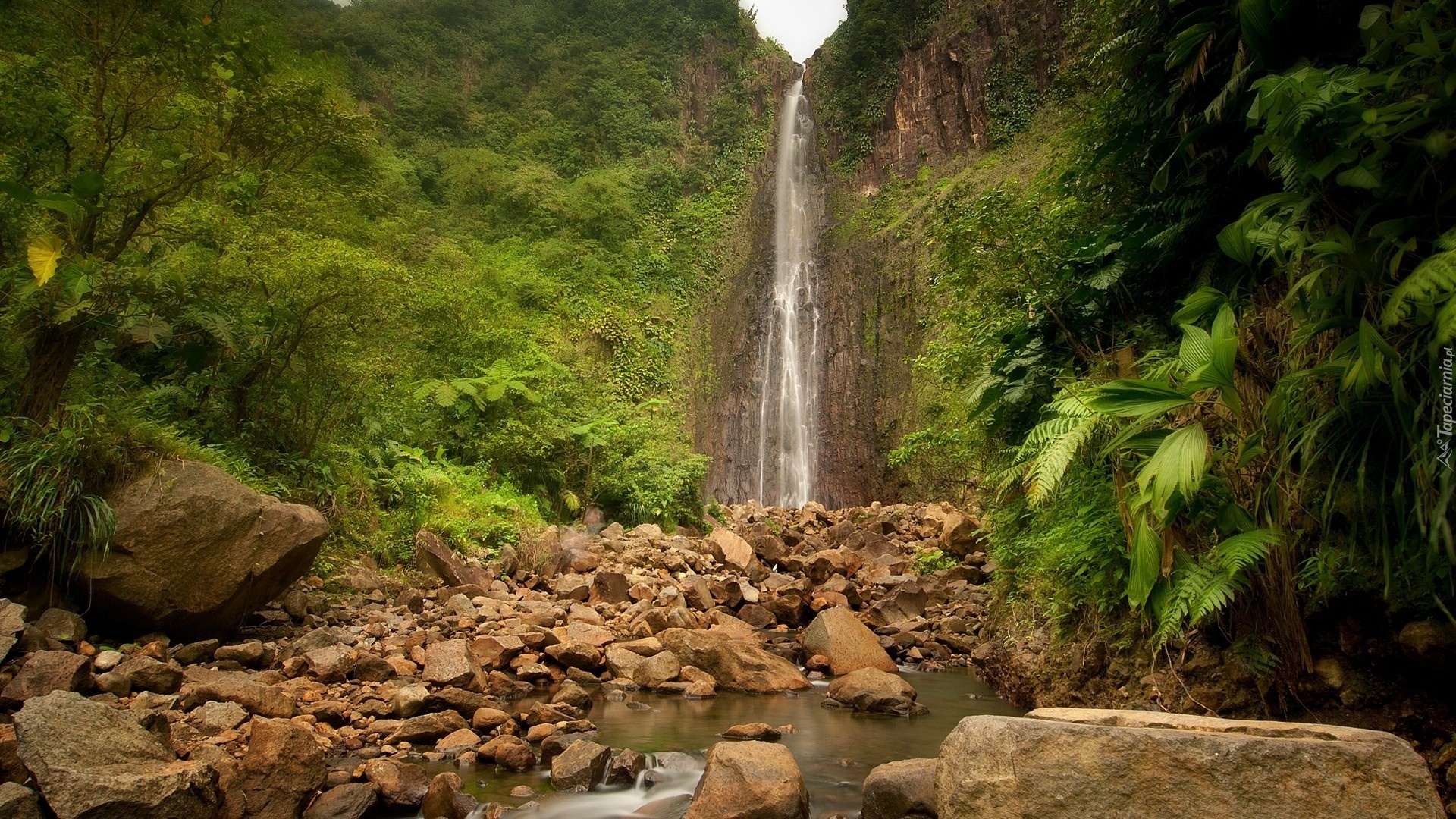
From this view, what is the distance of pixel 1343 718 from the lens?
286cm

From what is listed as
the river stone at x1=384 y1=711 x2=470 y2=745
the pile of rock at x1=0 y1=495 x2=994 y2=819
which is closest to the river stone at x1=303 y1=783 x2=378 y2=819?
the pile of rock at x1=0 y1=495 x2=994 y2=819

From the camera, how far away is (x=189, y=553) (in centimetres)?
493

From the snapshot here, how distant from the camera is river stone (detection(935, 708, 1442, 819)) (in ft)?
6.74

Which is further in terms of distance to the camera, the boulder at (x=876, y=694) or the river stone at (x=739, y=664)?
the river stone at (x=739, y=664)

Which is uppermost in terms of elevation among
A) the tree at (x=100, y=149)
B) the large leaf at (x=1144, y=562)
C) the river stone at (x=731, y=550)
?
the tree at (x=100, y=149)

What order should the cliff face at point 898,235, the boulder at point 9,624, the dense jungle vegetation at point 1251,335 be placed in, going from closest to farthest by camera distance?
the dense jungle vegetation at point 1251,335 < the boulder at point 9,624 < the cliff face at point 898,235

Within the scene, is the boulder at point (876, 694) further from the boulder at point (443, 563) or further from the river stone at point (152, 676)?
the river stone at point (152, 676)

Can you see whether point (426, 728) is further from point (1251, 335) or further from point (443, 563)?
point (1251, 335)

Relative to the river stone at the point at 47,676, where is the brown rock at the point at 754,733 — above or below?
below

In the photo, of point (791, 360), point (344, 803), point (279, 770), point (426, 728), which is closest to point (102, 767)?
point (279, 770)

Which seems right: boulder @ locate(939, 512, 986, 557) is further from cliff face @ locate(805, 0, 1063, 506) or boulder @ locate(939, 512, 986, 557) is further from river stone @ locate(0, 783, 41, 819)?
river stone @ locate(0, 783, 41, 819)

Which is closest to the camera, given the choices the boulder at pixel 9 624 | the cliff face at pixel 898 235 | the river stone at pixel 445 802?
the river stone at pixel 445 802

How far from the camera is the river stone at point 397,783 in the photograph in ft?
11.9

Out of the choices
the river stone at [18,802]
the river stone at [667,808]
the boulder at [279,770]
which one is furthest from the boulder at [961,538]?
the river stone at [18,802]
